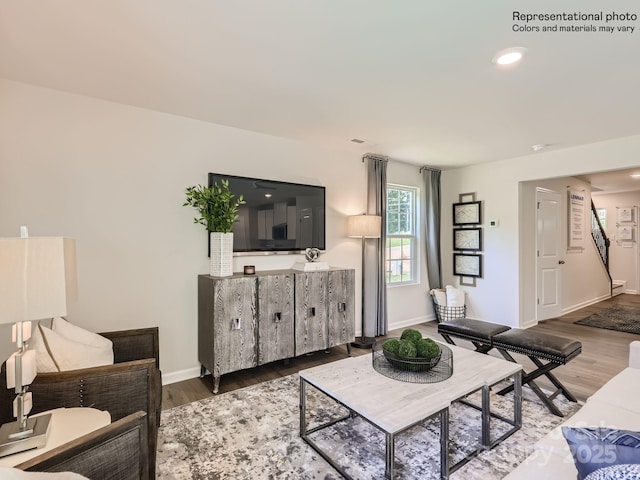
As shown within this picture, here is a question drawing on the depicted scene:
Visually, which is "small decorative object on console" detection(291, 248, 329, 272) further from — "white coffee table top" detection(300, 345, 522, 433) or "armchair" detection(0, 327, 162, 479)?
"armchair" detection(0, 327, 162, 479)

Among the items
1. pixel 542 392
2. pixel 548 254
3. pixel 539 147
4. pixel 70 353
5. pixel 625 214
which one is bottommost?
pixel 542 392

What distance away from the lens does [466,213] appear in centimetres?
503

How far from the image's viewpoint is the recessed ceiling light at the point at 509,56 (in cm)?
189

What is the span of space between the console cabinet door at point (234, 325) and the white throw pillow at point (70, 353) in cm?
104

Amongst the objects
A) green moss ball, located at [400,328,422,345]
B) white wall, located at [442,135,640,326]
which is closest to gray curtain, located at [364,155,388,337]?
white wall, located at [442,135,640,326]

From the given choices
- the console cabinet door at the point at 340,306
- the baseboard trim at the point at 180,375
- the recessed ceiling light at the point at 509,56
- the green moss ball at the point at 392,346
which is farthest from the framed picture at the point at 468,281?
the baseboard trim at the point at 180,375

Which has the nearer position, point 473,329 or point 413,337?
point 413,337

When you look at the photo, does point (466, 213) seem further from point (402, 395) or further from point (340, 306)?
point (402, 395)

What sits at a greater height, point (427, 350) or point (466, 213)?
point (466, 213)

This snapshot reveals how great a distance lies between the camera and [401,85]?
2.35 meters

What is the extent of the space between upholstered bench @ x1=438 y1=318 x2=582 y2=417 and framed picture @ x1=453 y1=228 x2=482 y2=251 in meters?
2.18

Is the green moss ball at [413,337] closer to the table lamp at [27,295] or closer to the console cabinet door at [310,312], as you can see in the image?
the console cabinet door at [310,312]

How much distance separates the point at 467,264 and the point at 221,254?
12.8 feet

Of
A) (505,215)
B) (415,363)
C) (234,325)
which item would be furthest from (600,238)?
(234,325)
